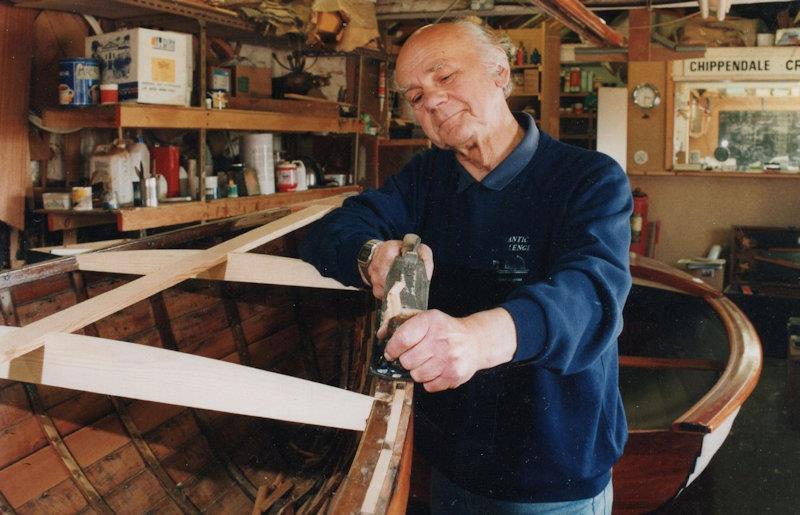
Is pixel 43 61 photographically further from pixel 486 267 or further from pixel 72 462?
pixel 486 267

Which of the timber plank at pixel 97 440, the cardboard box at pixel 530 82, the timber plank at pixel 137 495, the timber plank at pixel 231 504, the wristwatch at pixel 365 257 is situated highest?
the cardboard box at pixel 530 82

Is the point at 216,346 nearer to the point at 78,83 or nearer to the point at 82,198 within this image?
the point at 82,198

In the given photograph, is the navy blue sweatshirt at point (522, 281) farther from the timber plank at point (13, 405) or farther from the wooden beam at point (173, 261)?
the timber plank at point (13, 405)

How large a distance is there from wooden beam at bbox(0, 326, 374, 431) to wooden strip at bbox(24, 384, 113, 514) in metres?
0.47

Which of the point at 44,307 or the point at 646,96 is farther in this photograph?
the point at 646,96

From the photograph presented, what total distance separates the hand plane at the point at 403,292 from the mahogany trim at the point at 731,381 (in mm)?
1603

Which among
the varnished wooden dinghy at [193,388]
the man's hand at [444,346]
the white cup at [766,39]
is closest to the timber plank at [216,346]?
the varnished wooden dinghy at [193,388]

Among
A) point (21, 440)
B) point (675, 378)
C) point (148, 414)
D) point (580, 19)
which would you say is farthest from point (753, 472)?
point (21, 440)

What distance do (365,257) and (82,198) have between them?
6.94 feet

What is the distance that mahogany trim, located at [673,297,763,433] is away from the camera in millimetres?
2541

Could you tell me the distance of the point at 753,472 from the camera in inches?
148

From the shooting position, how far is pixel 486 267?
1.61 metres

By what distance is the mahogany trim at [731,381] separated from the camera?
254 cm

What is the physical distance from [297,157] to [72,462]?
10.4 ft
